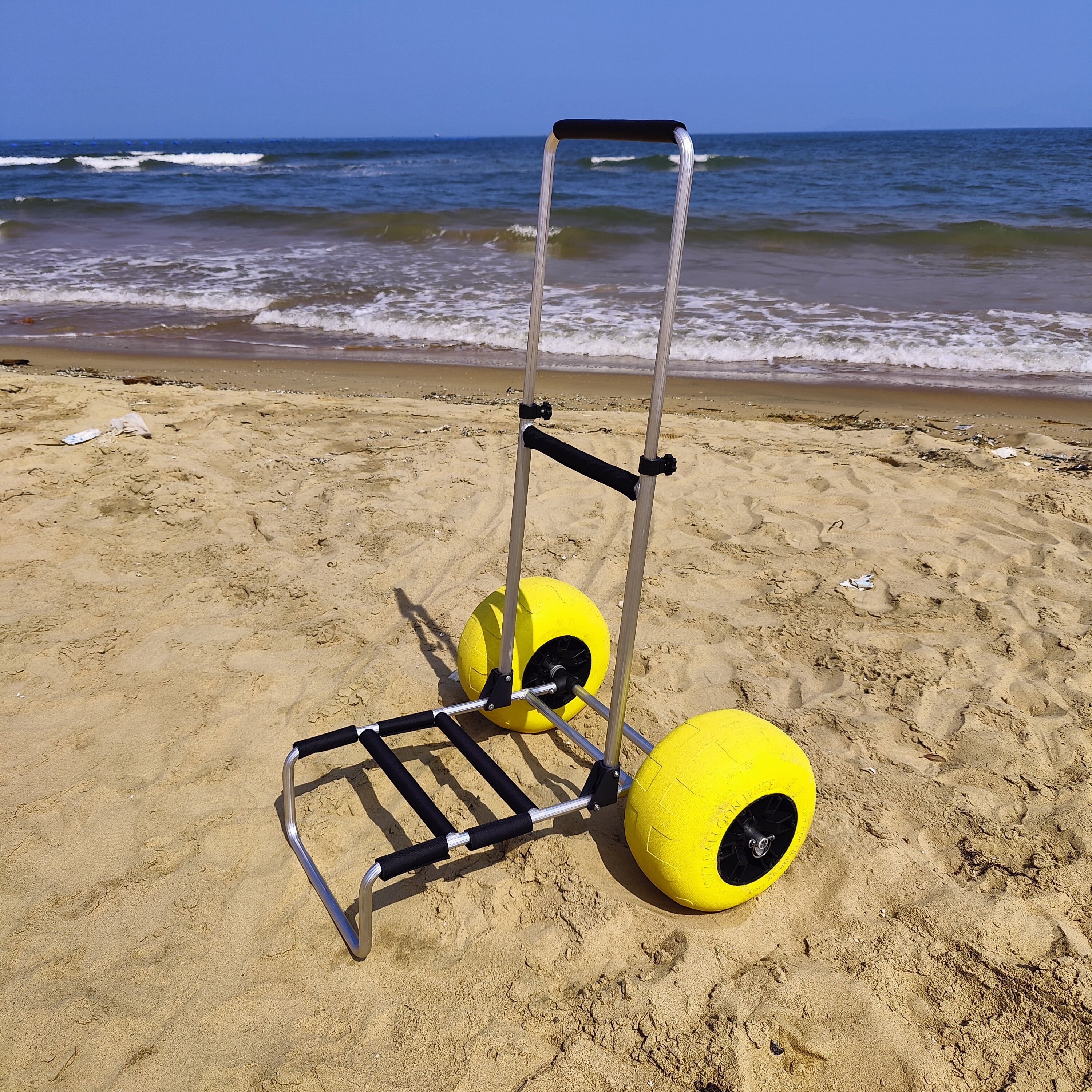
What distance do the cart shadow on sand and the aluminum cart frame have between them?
10 centimetres

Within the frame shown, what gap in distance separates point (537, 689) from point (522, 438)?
97 cm

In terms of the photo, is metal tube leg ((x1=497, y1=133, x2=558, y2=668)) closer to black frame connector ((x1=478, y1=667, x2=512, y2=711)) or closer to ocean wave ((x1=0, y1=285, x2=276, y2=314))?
black frame connector ((x1=478, y1=667, x2=512, y2=711))

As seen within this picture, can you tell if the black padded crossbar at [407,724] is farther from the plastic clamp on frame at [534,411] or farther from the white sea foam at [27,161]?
the white sea foam at [27,161]

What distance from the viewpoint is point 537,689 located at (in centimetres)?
315

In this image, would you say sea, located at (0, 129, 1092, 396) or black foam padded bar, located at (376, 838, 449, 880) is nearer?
black foam padded bar, located at (376, 838, 449, 880)

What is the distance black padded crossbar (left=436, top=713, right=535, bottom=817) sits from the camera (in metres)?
2.56

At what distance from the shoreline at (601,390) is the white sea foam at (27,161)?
40.0 metres

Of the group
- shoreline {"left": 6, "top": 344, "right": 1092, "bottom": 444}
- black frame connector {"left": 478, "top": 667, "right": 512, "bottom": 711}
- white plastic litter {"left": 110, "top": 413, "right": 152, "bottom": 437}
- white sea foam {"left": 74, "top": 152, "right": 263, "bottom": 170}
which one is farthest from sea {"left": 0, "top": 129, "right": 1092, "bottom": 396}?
white sea foam {"left": 74, "top": 152, "right": 263, "bottom": 170}

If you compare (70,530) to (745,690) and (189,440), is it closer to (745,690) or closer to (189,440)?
(189,440)

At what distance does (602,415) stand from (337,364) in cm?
365

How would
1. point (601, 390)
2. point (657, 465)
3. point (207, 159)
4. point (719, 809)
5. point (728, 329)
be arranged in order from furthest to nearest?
point (207, 159), point (728, 329), point (601, 390), point (719, 809), point (657, 465)

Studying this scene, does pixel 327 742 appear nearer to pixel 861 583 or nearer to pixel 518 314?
pixel 861 583

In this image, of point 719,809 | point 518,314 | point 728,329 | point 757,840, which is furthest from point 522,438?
point 518,314

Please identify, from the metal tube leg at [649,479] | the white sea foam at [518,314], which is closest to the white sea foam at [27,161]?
the white sea foam at [518,314]
